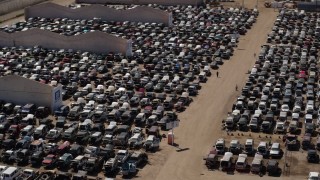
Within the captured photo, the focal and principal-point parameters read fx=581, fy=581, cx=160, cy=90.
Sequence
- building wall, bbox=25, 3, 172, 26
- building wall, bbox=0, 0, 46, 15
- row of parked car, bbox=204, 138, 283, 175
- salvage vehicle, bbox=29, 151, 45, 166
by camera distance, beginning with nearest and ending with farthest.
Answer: row of parked car, bbox=204, 138, 283, 175 → salvage vehicle, bbox=29, 151, 45, 166 → building wall, bbox=25, 3, 172, 26 → building wall, bbox=0, 0, 46, 15

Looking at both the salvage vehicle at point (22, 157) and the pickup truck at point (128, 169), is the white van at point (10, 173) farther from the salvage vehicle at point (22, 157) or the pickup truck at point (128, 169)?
Result: the pickup truck at point (128, 169)

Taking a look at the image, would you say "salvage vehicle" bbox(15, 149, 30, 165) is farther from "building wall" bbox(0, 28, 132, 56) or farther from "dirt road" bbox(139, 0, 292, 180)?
"building wall" bbox(0, 28, 132, 56)

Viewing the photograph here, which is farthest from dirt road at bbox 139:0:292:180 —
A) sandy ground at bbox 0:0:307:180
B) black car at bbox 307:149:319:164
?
black car at bbox 307:149:319:164

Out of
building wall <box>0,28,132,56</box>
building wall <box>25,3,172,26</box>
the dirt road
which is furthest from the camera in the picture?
building wall <box>25,3,172,26</box>

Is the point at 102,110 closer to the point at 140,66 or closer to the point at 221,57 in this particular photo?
the point at 140,66

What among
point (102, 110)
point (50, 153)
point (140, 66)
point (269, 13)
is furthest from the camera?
point (269, 13)

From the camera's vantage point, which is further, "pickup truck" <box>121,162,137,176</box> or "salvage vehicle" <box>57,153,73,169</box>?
"salvage vehicle" <box>57,153,73,169</box>

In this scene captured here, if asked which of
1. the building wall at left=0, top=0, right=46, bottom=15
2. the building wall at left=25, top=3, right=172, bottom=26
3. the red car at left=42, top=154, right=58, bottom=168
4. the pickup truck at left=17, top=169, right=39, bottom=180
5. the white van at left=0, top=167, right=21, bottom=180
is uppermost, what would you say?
the white van at left=0, top=167, right=21, bottom=180

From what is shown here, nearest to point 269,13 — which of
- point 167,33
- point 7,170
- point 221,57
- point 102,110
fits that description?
point 167,33

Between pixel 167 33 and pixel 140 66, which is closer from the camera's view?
pixel 140 66
